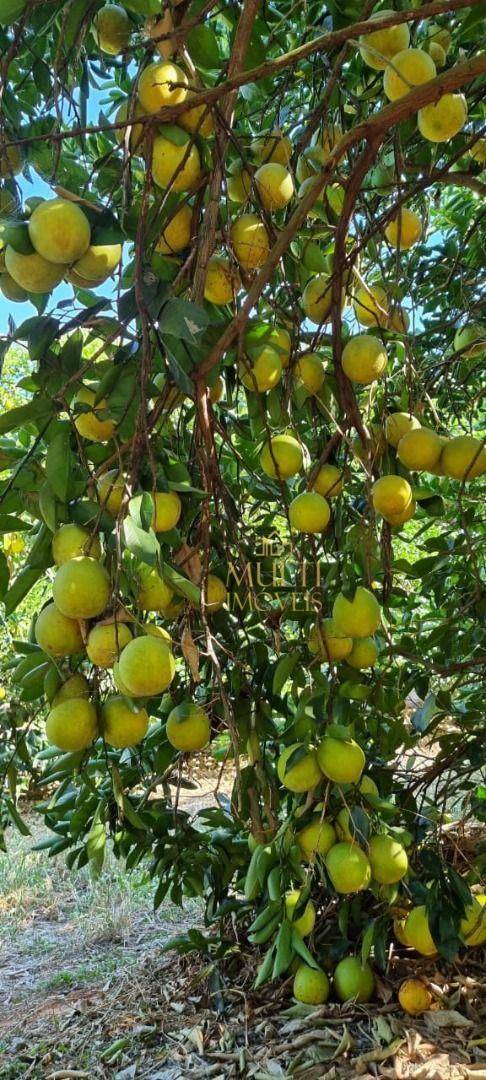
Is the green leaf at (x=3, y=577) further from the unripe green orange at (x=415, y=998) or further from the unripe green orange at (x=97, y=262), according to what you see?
the unripe green orange at (x=415, y=998)

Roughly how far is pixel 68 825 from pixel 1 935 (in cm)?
248

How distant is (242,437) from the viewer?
209 centimetres

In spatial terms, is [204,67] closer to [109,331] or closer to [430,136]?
[430,136]

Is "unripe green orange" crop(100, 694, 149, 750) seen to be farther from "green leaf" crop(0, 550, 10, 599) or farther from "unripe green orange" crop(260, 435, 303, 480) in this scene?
"unripe green orange" crop(260, 435, 303, 480)

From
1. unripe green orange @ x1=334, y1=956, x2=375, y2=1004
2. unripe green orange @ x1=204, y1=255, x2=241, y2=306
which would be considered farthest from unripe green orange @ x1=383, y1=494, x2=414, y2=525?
unripe green orange @ x1=334, y1=956, x2=375, y2=1004

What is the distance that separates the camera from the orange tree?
1.21 meters

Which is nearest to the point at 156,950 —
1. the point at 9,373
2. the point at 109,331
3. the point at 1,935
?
the point at 1,935

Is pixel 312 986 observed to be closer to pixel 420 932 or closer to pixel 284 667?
pixel 420 932

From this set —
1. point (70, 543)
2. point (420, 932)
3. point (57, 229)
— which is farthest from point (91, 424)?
point (420, 932)

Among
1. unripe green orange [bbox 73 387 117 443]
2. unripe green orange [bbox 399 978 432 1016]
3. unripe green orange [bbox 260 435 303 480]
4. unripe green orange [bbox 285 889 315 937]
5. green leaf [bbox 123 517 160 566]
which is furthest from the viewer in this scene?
unripe green orange [bbox 399 978 432 1016]

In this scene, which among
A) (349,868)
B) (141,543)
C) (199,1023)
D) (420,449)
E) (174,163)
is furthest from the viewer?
(199,1023)

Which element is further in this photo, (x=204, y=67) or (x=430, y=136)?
(x=430, y=136)

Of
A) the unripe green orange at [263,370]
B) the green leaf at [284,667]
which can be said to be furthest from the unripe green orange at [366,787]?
the unripe green orange at [263,370]

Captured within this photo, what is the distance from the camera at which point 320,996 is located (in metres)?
2.35
